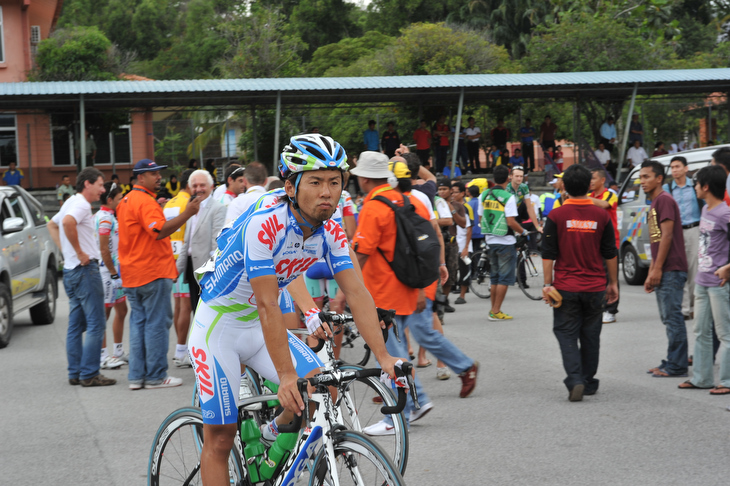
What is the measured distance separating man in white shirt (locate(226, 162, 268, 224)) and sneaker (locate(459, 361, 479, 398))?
9.11ft

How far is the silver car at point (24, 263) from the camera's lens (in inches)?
422

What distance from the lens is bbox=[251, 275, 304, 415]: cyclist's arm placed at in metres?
3.18

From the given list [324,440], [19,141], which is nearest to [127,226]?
[324,440]

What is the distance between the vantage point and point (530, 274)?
14.4 metres

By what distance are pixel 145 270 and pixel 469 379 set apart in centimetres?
331

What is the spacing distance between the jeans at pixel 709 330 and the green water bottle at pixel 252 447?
14.9 feet

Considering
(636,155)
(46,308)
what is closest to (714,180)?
→ (46,308)

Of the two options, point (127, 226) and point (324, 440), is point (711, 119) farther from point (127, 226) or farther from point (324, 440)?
point (324, 440)

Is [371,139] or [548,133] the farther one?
[548,133]

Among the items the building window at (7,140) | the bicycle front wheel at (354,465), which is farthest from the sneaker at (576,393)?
the building window at (7,140)

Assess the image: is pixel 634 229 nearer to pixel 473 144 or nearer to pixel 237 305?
pixel 237 305

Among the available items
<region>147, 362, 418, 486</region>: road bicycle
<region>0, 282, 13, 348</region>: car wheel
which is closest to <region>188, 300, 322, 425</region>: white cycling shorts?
<region>147, 362, 418, 486</region>: road bicycle

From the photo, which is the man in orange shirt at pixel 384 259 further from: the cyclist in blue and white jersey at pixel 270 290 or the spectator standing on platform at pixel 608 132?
the spectator standing on platform at pixel 608 132

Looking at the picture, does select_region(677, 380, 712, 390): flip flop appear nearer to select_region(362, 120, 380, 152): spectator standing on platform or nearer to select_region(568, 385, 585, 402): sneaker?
select_region(568, 385, 585, 402): sneaker
